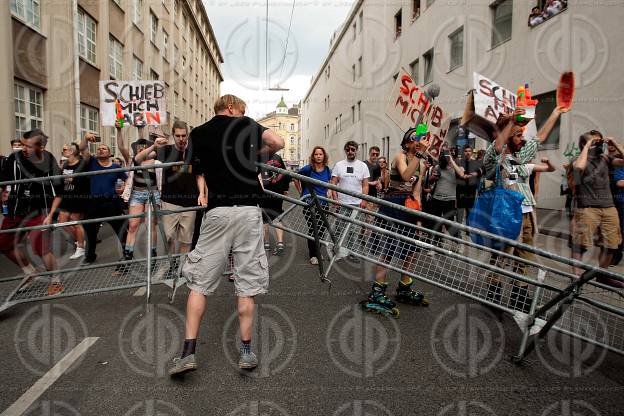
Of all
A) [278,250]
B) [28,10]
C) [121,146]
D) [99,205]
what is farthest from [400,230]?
[28,10]

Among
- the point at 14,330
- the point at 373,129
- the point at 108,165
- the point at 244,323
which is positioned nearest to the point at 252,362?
the point at 244,323

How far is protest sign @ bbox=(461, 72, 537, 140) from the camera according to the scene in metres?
Answer: 4.44

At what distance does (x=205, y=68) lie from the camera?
5022cm

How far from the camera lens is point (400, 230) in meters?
3.94

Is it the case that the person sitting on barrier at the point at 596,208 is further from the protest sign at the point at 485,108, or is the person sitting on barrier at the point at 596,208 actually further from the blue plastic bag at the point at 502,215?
the blue plastic bag at the point at 502,215

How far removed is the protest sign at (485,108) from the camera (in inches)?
175

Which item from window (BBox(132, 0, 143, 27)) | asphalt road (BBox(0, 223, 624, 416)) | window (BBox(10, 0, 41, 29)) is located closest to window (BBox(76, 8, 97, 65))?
window (BBox(10, 0, 41, 29))

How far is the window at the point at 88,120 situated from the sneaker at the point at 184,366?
48.9 ft

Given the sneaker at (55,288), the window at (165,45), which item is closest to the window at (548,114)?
the sneaker at (55,288)

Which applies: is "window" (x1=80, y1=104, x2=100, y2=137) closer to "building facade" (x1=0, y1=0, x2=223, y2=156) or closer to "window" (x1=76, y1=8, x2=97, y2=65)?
"building facade" (x1=0, y1=0, x2=223, y2=156)

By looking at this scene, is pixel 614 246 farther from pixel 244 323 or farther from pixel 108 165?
pixel 108 165

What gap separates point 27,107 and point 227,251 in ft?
41.2

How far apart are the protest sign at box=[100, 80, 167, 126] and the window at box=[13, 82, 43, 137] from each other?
5.03m

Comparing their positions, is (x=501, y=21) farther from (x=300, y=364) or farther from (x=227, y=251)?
(x=300, y=364)
